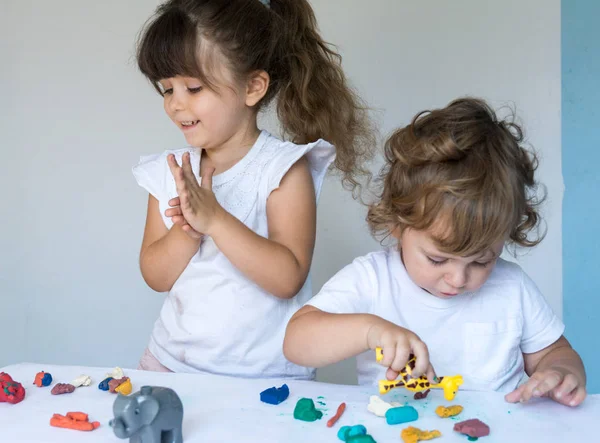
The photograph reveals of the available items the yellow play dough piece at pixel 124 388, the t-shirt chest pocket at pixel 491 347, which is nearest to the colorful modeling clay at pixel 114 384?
the yellow play dough piece at pixel 124 388

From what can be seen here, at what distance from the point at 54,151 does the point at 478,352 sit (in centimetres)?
144

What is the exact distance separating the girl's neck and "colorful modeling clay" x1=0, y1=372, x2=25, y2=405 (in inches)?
21.4

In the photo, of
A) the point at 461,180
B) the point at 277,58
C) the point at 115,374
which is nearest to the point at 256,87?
the point at 277,58

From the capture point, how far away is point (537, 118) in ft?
6.16

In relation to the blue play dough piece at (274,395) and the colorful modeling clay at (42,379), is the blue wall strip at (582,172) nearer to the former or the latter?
the blue play dough piece at (274,395)

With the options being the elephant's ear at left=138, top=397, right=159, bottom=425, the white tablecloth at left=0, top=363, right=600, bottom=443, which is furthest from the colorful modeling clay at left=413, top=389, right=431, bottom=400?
the elephant's ear at left=138, top=397, right=159, bottom=425

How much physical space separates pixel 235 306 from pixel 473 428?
0.56 metres

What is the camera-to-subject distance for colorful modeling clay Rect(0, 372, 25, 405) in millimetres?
845

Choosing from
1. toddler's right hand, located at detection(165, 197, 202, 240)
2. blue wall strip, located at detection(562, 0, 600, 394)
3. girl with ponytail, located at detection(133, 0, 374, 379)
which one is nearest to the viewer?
toddler's right hand, located at detection(165, 197, 202, 240)

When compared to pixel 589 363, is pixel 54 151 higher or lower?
higher

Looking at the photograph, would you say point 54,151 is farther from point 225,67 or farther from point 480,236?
point 480,236

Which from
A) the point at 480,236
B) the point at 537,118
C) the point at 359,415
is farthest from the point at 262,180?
the point at 537,118

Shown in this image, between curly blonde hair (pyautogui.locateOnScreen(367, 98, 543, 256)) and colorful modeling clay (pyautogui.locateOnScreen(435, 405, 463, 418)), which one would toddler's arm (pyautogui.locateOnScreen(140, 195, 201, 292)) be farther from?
colorful modeling clay (pyautogui.locateOnScreen(435, 405, 463, 418))

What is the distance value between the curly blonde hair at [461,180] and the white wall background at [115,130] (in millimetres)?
897
